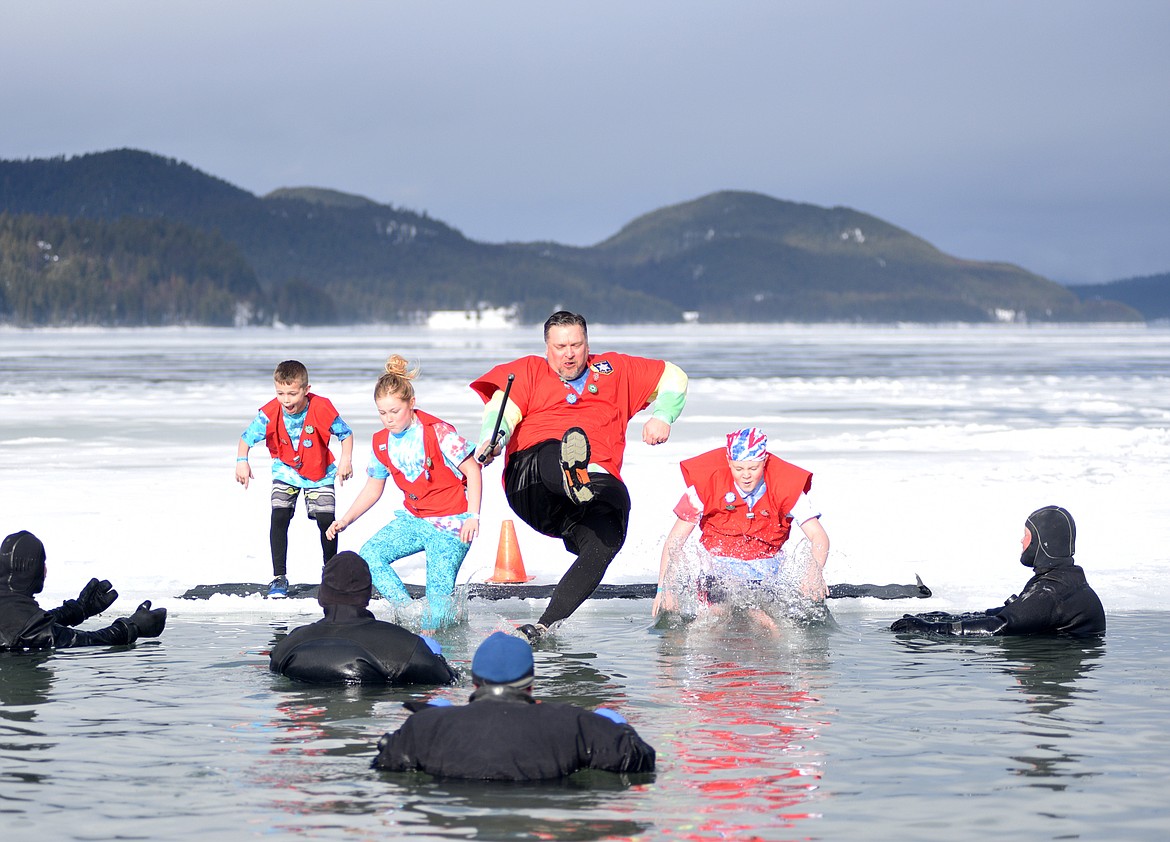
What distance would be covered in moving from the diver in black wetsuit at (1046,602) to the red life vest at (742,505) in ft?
3.01

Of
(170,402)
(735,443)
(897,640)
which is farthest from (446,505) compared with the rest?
(170,402)

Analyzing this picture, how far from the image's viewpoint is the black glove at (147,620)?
8.70m

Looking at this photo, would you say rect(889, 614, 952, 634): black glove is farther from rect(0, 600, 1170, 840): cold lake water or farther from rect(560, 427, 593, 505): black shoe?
rect(560, 427, 593, 505): black shoe

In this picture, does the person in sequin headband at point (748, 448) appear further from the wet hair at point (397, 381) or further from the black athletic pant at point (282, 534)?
the black athletic pant at point (282, 534)

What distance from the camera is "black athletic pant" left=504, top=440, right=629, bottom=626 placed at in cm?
828

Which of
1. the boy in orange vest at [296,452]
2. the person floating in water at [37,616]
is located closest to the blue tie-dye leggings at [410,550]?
the boy in orange vest at [296,452]

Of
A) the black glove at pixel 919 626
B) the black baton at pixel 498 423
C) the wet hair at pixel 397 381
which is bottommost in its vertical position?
the black glove at pixel 919 626

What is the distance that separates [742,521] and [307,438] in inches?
120

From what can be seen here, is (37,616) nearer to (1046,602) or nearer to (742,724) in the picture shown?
(742,724)

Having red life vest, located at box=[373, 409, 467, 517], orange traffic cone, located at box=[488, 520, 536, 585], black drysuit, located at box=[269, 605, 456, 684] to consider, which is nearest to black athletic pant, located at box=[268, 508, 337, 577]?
orange traffic cone, located at box=[488, 520, 536, 585]

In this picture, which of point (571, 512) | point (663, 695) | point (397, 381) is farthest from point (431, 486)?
point (663, 695)

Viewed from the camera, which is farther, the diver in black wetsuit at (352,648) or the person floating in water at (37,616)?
the person floating in water at (37,616)

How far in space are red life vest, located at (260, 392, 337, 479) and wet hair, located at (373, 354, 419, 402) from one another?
151 cm

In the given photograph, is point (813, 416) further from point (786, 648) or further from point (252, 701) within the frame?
point (252, 701)
